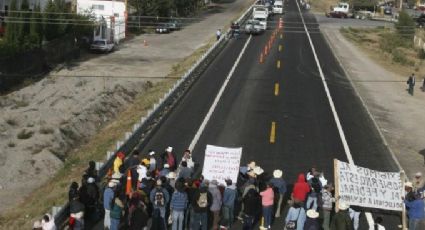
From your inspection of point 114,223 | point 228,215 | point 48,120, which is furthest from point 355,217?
point 48,120

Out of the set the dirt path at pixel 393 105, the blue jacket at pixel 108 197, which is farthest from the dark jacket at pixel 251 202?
the dirt path at pixel 393 105

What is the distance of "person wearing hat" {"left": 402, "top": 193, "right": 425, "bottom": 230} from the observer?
15734 millimetres

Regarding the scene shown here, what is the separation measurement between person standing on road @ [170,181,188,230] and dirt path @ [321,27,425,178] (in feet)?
33.3

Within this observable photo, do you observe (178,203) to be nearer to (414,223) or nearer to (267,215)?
(267,215)

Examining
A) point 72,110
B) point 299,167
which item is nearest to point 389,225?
point 299,167

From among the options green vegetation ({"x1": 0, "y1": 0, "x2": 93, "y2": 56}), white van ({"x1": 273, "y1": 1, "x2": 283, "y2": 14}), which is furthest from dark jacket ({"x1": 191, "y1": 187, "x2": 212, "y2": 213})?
white van ({"x1": 273, "y1": 1, "x2": 283, "y2": 14})

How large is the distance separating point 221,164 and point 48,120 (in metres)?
20.9

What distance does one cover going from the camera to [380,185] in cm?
1673

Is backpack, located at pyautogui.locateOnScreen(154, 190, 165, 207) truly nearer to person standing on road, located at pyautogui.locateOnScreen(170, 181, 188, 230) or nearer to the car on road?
person standing on road, located at pyautogui.locateOnScreen(170, 181, 188, 230)

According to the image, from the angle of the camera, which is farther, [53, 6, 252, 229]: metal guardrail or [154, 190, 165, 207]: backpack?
[53, 6, 252, 229]: metal guardrail

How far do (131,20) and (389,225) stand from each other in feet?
200

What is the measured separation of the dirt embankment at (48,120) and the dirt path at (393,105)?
51.5 feet

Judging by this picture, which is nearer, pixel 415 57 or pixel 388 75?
pixel 388 75

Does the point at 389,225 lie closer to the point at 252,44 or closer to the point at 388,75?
the point at 388,75
